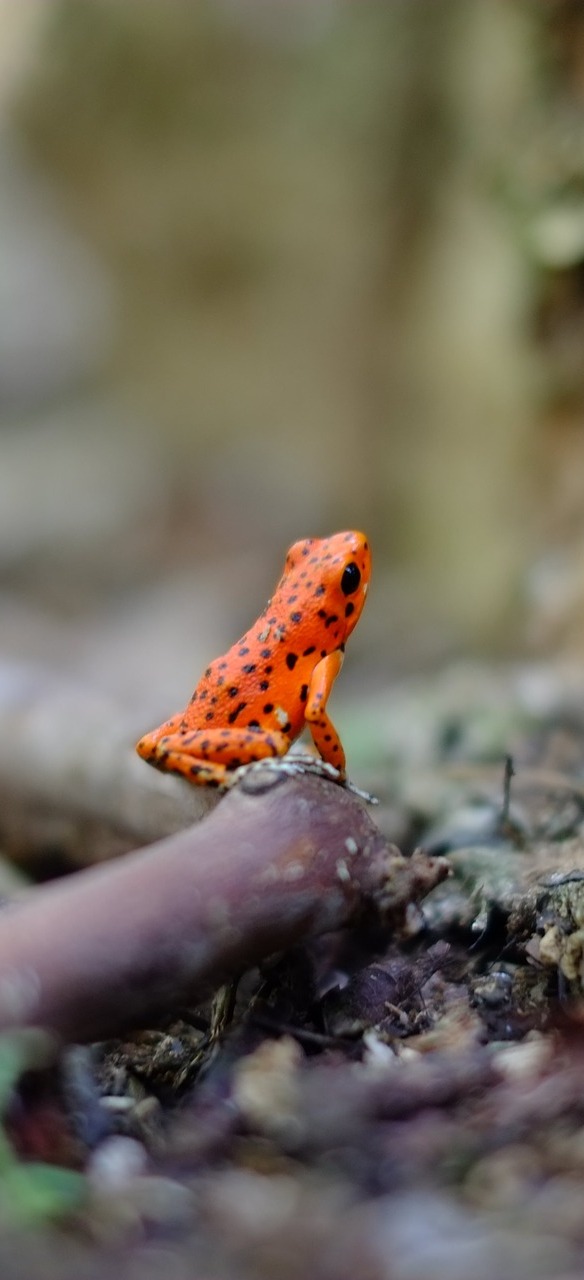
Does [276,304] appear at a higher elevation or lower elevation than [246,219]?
lower

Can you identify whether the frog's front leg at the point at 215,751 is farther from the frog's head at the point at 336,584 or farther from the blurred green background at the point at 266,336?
the blurred green background at the point at 266,336

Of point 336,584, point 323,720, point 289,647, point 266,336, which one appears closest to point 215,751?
point 323,720

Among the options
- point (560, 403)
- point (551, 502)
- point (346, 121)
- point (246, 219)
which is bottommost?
point (551, 502)

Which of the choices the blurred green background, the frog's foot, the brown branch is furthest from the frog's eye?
the blurred green background

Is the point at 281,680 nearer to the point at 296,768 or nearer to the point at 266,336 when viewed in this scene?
the point at 296,768

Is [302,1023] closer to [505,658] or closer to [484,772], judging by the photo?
[484,772]

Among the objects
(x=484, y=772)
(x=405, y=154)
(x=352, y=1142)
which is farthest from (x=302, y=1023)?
(x=405, y=154)

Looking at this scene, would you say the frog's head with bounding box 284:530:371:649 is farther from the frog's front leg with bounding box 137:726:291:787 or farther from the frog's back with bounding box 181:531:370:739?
the frog's front leg with bounding box 137:726:291:787
